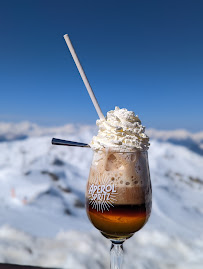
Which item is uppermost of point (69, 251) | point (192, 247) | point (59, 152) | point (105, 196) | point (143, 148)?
point (59, 152)

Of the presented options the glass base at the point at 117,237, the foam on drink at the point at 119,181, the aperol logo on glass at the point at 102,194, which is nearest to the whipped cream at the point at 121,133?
the foam on drink at the point at 119,181

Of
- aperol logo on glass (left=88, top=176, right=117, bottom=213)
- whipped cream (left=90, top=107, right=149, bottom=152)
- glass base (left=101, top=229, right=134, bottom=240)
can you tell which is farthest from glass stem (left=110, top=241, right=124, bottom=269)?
Answer: whipped cream (left=90, top=107, right=149, bottom=152)

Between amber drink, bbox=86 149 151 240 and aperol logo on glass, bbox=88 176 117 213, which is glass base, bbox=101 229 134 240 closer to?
amber drink, bbox=86 149 151 240

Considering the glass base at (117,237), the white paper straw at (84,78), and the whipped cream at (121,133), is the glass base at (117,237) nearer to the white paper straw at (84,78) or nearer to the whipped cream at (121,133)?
the whipped cream at (121,133)

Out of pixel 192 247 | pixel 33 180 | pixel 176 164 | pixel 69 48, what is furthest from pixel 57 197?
pixel 69 48

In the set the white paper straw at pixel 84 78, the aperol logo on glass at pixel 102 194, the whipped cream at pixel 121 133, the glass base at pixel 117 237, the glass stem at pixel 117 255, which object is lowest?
the glass stem at pixel 117 255

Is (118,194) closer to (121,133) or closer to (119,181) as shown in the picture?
(119,181)

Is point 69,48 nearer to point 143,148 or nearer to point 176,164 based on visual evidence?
point 143,148
